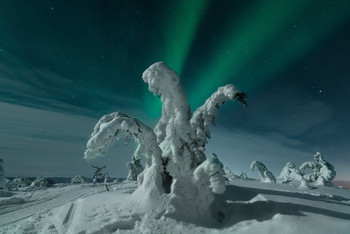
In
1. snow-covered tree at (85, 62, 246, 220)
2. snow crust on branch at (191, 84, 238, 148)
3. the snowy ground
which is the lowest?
the snowy ground

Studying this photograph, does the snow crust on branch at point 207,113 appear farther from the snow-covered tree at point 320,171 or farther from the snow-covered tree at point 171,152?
the snow-covered tree at point 320,171

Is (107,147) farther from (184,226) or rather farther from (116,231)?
(184,226)

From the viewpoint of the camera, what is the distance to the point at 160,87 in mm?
10914

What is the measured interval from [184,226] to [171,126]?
16.6 ft

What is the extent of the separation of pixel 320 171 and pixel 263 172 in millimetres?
11241

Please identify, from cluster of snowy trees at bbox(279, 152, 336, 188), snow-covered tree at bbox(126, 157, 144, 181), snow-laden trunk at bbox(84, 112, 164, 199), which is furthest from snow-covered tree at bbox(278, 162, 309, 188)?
snow-laden trunk at bbox(84, 112, 164, 199)

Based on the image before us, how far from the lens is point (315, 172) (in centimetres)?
3197

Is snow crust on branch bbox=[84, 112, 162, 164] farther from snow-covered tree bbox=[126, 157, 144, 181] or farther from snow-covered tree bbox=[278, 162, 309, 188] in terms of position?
snow-covered tree bbox=[278, 162, 309, 188]

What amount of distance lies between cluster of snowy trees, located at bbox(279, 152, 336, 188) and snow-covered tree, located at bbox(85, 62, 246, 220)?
2112cm

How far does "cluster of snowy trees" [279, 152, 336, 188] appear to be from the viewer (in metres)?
27.8

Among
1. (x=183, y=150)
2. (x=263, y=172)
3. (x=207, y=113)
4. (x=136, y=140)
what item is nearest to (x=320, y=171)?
(x=263, y=172)

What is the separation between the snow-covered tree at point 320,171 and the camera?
27.6m

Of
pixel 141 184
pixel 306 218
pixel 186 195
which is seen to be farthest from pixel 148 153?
pixel 306 218

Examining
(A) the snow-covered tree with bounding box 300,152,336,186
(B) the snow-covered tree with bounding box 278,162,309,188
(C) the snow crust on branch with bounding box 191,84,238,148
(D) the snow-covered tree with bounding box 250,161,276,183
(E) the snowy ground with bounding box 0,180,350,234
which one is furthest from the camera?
(B) the snow-covered tree with bounding box 278,162,309,188
